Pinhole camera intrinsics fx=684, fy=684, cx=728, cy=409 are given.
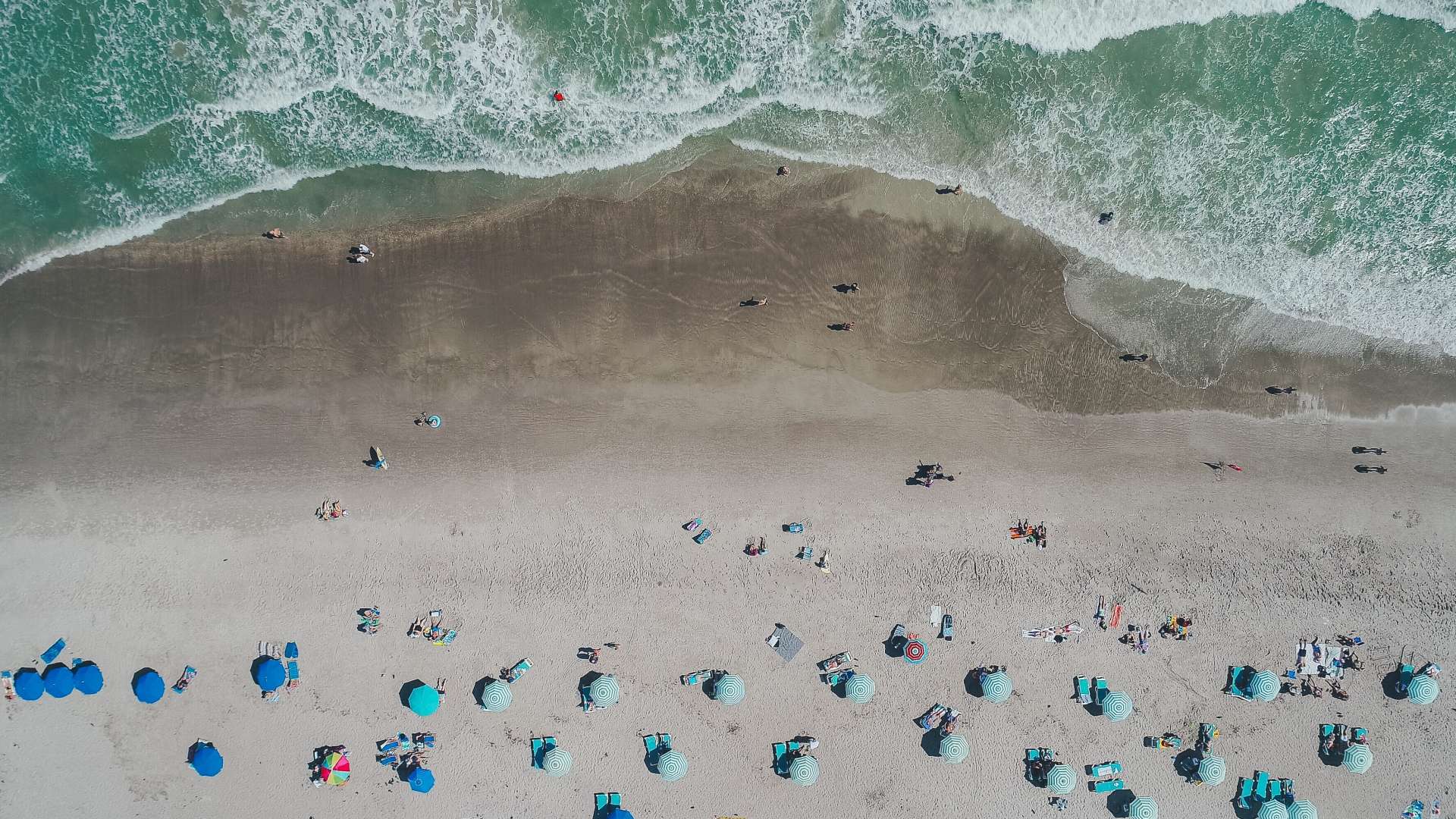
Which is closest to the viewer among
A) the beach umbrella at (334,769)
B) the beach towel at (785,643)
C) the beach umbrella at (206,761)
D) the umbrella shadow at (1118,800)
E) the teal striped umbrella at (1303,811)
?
the beach umbrella at (206,761)

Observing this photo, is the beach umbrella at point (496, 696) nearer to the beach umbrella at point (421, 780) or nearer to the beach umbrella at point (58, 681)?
the beach umbrella at point (421, 780)

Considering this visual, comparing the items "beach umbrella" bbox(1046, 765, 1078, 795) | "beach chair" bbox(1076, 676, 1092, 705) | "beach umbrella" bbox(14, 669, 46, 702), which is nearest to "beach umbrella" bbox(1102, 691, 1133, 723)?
"beach chair" bbox(1076, 676, 1092, 705)

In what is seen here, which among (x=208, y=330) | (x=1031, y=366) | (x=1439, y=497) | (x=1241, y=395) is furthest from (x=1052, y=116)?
(x=208, y=330)

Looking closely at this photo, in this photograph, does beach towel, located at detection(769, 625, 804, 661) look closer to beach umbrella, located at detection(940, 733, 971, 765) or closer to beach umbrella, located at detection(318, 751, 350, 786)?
beach umbrella, located at detection(940, 733, 971, 765)

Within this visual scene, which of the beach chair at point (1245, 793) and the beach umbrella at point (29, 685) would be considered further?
the beach chair at point (1245, 793)

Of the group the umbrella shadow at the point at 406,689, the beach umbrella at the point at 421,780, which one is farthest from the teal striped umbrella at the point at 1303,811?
the umbrella shadow at the point at 406,689

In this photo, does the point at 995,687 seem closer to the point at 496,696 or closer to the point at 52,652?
the point at 496,696

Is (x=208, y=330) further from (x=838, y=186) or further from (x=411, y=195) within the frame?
(x=838, y=186)
